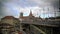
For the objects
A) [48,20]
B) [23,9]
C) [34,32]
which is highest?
[23,9]

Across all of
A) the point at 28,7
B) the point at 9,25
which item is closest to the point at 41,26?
the point at 28,7

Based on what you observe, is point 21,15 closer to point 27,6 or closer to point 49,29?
point 27,6

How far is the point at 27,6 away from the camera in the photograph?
629 cm

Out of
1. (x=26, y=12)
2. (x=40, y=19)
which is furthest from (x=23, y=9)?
(x=40, y=19)

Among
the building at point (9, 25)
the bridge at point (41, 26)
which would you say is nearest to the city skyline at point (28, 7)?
the building at point (9, 25)

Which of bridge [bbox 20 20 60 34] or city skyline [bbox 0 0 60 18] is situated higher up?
city skyline [bbox 0 0 60 18]

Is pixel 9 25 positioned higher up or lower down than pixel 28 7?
lower down

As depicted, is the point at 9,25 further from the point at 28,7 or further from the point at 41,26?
the point at 41,26

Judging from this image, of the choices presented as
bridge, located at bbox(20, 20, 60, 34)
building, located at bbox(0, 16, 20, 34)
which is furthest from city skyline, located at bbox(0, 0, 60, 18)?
bridge, located at bbox(20, 20, 60, 34)

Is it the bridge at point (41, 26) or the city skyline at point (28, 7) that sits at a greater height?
the city skyline at point (28, 7)

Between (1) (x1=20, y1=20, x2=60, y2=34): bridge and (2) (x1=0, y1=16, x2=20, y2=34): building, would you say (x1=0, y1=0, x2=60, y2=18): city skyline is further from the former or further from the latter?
(1) (x1=20, y1=20, x2=60, y2=34): bridge

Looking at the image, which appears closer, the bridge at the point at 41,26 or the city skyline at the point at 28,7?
the bridge at the point at 41,26

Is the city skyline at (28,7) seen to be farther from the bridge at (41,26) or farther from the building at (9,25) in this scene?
the bridge at (41,26)

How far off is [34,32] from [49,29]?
623mm
